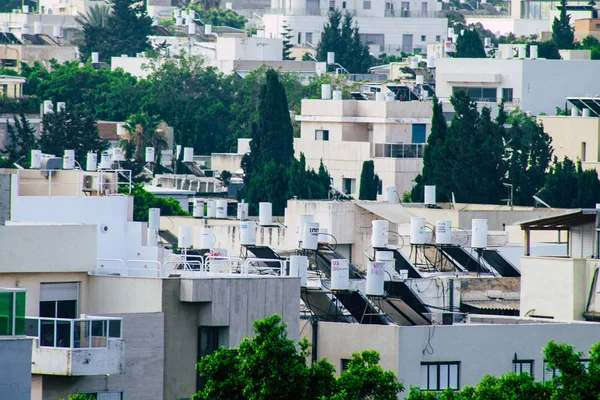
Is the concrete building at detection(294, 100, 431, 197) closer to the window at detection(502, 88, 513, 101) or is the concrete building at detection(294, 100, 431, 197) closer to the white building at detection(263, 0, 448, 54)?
the window at detection(502, 88, 513, 101)

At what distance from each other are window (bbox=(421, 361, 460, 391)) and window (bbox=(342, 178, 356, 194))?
53.8 metres

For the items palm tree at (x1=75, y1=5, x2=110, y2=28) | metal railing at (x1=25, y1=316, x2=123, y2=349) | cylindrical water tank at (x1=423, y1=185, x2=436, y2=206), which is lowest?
metal railing at (x1=25, y1=316, x2=123, y2=349)

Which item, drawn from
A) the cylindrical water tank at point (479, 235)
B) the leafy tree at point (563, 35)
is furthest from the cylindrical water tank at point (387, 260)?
the leafy tree at point (563, 35)

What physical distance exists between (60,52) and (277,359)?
9829 centimetres

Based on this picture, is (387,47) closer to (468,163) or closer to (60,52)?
(60,52)

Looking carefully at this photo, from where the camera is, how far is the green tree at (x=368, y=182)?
271 ft

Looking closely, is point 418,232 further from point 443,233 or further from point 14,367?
point 14,367

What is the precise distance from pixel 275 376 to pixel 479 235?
18804mm

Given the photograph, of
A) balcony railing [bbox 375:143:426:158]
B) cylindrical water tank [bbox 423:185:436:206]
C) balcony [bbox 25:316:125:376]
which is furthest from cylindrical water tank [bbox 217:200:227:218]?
balcony [bbox 25:316:125:376]

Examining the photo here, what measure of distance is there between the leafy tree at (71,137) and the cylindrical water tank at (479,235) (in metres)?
36.4

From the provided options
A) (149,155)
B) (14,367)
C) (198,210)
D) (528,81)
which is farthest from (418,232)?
(528,81)

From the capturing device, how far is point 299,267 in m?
38.3

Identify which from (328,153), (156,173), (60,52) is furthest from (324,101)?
(60,52)

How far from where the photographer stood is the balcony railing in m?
92.0
